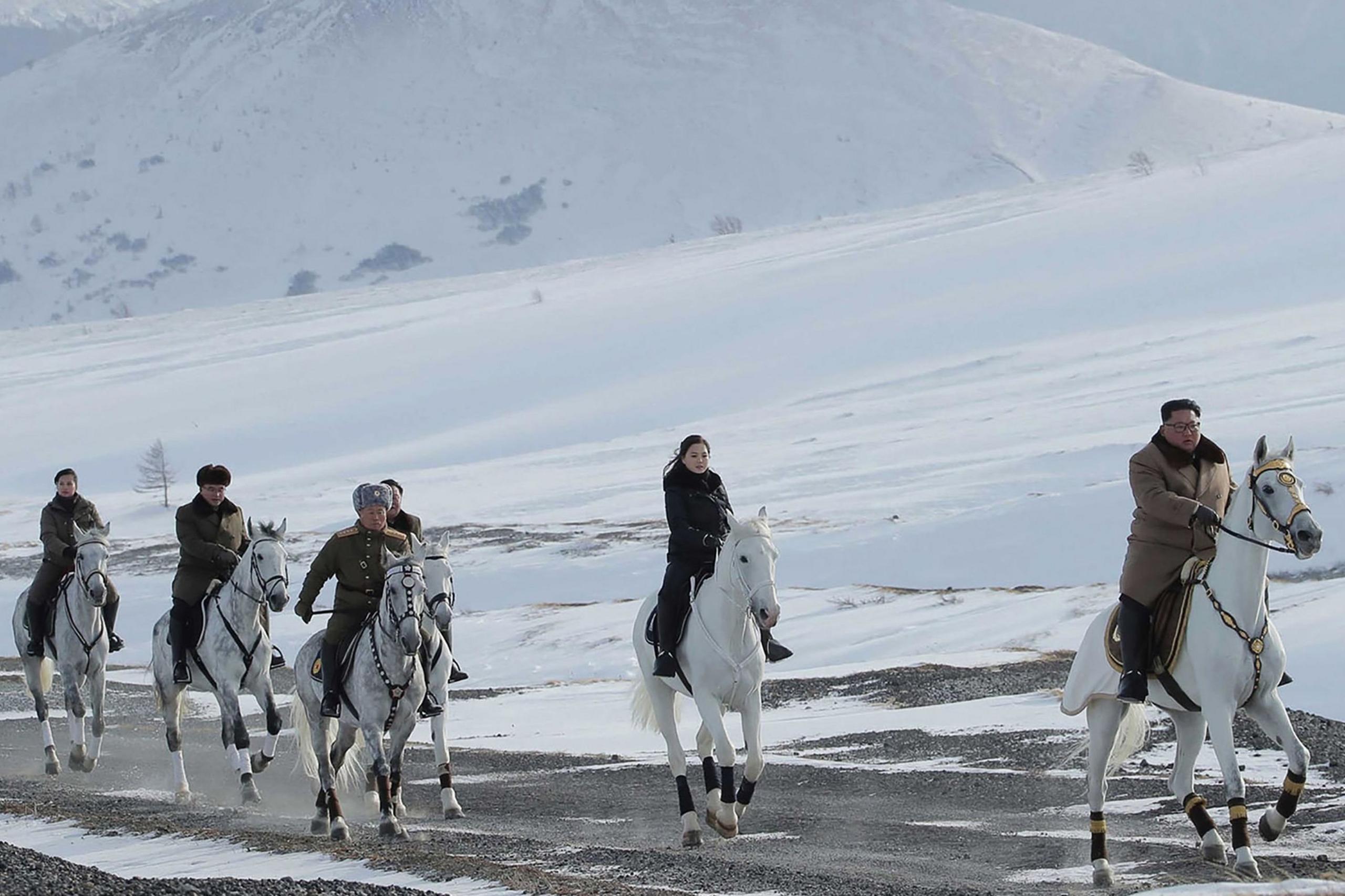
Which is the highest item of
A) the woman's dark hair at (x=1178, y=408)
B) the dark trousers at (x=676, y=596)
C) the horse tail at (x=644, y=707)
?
the woman's dark hair at (x=1178, y=408)

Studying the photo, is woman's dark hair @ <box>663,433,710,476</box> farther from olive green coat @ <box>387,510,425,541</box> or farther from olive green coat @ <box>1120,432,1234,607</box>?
olive green coat @ <box>1120,432,1234,607</box>

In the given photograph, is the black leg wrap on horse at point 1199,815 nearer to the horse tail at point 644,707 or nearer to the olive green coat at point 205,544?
the horse tail at point 644,707

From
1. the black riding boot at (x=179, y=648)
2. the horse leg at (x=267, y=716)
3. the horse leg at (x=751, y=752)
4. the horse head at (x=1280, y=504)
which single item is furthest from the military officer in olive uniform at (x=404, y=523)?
the horse head at (x=1280, y=504)

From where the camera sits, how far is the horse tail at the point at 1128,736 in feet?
40.2

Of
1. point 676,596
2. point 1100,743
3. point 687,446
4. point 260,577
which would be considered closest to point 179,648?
point 260,577

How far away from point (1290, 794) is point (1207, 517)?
5.93 feet

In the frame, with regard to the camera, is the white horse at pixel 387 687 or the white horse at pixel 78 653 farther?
the white horse at pixel 78 653

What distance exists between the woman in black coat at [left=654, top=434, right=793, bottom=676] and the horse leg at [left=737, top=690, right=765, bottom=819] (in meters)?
0.48

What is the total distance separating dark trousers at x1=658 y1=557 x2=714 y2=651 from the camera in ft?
45.3

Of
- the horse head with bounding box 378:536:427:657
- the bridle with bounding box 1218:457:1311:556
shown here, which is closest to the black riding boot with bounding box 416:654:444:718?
the horse head with bounding box 378:536:427:657

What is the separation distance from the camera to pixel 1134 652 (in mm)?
11492

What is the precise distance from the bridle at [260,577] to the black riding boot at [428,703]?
4.47 feet

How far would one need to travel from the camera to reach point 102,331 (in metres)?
129

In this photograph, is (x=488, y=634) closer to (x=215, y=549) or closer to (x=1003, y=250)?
(x=215, y=549)
